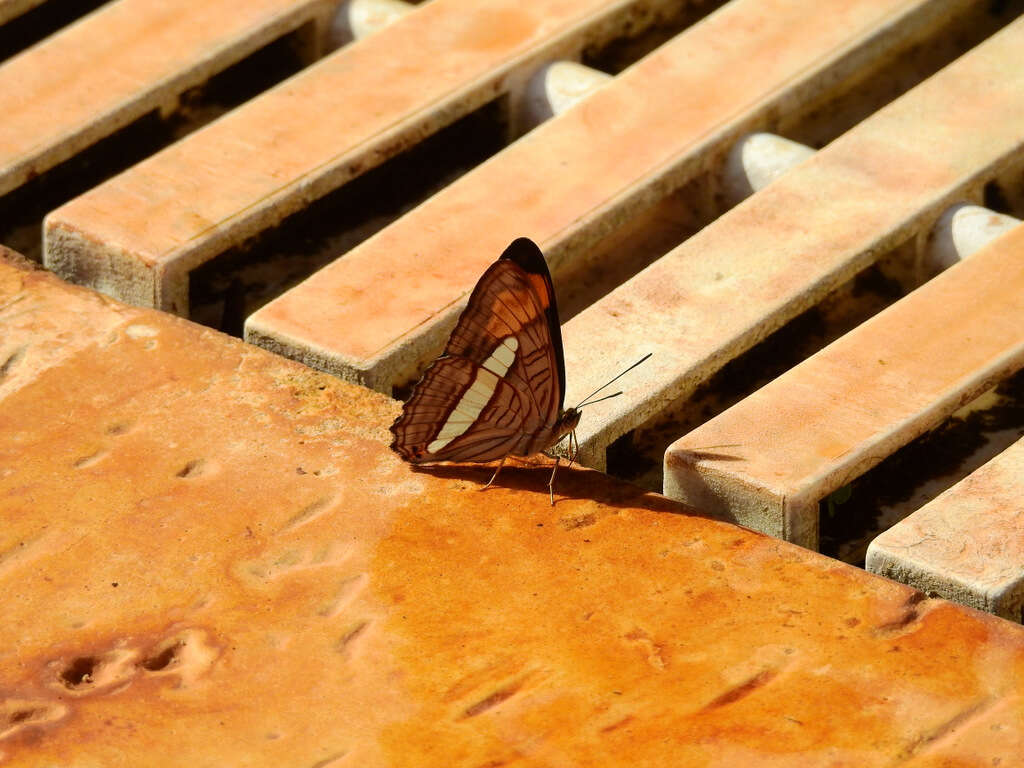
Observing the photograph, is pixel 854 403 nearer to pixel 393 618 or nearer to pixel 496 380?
pixel 496 380

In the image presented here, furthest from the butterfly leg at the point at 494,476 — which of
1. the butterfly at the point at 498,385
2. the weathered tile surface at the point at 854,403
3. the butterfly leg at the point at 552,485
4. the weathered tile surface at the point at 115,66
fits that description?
the weathered tile surface at the point at 115,66

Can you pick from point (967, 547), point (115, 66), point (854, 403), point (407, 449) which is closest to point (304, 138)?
point (115, 66)

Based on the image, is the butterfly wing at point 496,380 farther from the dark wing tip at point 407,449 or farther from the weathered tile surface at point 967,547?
the weathered tile surface at point 967,547

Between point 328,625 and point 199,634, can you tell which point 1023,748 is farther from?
point 199,634

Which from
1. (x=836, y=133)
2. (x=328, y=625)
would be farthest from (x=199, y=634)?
(x=836, y=133)

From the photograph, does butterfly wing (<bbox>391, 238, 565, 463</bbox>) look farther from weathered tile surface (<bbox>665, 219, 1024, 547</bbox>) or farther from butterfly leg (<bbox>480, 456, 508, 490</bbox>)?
weathered tile surface (<bbox>665, 219, 1024, 547</bbox>)

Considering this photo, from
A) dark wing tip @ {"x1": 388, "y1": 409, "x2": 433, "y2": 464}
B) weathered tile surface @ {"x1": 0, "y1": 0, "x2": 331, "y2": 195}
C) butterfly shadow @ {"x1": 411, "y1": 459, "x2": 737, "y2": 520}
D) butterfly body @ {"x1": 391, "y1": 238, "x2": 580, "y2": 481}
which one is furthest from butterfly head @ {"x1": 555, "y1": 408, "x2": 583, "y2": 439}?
weathered tile surface @ {"x1": 0, "y1": 0, "x2": 331, "y2": 195}
